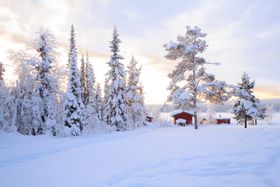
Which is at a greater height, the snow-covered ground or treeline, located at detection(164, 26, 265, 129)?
treeline, located at detection(164, 26, 265, 129)

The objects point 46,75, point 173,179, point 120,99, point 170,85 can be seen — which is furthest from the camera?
point 120,99

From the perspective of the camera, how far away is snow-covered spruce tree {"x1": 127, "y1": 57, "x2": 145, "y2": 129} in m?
48.0

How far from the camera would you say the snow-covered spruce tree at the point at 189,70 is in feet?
81.0

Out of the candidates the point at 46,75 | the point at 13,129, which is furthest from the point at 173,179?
the point at 13,129

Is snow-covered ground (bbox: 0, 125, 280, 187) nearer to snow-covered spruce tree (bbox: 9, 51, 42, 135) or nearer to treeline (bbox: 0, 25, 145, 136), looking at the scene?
treeline (bbox: 0, 25, 145, 136)

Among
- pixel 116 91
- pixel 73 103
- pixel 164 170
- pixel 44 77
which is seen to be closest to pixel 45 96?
pixel 44 77

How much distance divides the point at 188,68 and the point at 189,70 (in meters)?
0.32

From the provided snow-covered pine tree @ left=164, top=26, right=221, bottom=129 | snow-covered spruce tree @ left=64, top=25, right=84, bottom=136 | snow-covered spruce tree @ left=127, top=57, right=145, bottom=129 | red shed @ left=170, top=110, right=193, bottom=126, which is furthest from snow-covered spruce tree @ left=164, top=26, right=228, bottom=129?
red shed @ left=170, top=110, right=193, bottom=126

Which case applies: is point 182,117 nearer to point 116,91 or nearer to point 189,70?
point 116,91

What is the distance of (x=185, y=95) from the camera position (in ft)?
78.9

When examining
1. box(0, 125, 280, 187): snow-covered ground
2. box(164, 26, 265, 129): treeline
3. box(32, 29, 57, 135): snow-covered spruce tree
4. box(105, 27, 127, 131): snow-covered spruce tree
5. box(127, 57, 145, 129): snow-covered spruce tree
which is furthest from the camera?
box(127, 57, 145, 129): snow-covered spruce tree

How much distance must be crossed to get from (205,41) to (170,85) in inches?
238

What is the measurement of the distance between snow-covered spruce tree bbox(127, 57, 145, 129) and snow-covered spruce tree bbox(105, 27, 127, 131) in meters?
9.91

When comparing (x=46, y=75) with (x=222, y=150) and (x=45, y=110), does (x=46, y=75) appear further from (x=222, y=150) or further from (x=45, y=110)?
(x=222, y=150)
